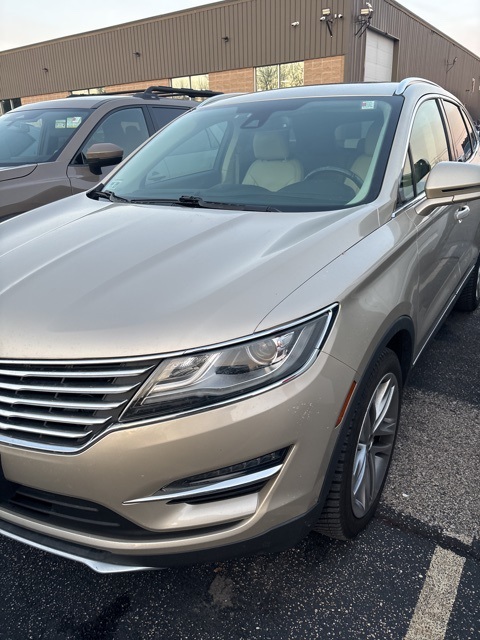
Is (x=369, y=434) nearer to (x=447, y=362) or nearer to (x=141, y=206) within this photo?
(x=141, y=206)

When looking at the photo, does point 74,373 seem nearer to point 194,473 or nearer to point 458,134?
point 194,473

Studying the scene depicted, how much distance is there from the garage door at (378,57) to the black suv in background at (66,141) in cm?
1760

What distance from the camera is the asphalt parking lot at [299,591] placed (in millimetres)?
1663

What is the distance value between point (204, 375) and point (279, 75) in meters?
21.7

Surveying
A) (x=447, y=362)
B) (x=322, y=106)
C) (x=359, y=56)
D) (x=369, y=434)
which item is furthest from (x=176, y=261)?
(x=359, y=56)

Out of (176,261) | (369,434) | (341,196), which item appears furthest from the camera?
(341,196)

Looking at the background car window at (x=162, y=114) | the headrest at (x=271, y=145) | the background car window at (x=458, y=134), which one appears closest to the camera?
the headrest at (x=271, y=145)

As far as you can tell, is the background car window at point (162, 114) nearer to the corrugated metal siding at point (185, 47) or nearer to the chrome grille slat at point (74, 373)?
the chrome grille slat at point (74, 373)

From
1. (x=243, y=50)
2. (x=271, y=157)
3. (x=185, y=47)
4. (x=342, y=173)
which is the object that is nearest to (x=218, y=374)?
(x=342, y=173)

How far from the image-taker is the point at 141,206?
96.0 inches

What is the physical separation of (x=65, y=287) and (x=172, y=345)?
52 cm

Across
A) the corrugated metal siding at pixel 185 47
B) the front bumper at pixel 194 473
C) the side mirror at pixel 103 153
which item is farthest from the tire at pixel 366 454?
the corrugated metal siding at pixel 185 47

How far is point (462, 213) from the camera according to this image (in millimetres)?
2963

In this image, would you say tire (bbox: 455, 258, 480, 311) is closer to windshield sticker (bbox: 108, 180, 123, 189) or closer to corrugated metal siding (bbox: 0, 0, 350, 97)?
windshield sticker (bbox: 108, 180, 123, 189)
